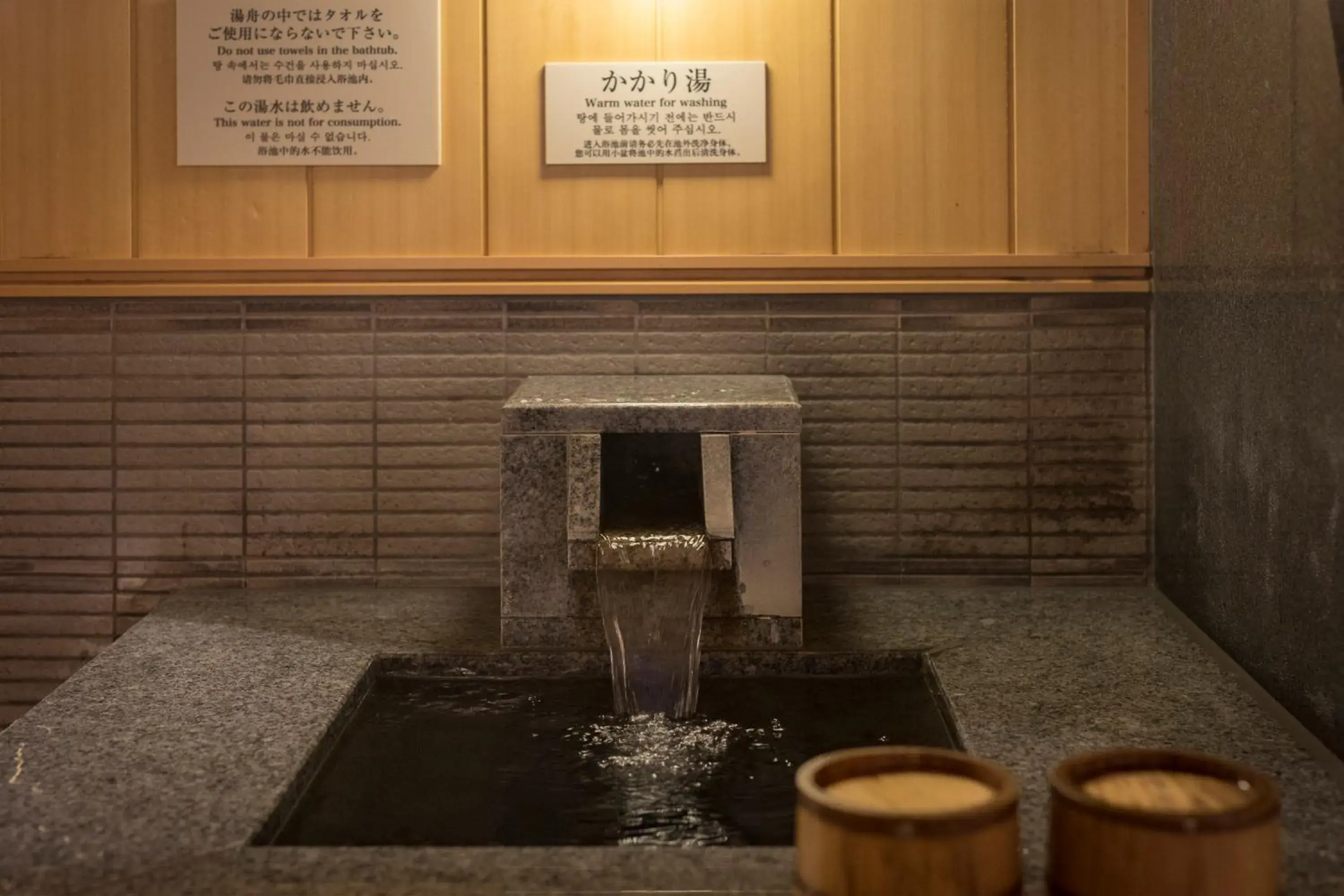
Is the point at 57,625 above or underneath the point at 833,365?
underneath

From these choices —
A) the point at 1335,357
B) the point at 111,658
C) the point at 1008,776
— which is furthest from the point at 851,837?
the point at 111,658

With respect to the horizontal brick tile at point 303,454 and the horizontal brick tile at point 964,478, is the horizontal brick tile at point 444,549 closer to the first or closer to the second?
the horizontal brick tile at point 303,454

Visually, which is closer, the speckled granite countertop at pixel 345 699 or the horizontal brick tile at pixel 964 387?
the speckled granite countertop at pixel 345 699

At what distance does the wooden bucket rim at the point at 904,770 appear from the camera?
1768mm

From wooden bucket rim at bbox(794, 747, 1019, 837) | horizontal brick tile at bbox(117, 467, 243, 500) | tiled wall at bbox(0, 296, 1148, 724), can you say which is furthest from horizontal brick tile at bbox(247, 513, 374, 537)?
wooden bucket rim at bbox(794, 747, 1019, 837)

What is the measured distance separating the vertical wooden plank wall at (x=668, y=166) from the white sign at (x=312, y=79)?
0.21 ft

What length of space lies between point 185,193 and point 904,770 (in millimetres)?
3435

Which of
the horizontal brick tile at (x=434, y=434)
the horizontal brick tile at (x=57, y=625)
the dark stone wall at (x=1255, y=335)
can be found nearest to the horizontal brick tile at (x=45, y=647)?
the horizontal brick tile at (x=57, y=625)

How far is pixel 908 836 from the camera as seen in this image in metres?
1.76

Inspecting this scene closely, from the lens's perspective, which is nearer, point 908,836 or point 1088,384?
point 908,836

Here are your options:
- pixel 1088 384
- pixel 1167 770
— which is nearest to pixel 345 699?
pixel 1167 770

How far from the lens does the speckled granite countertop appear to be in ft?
7.80

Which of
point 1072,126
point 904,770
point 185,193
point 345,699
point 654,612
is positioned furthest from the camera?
point 185,193

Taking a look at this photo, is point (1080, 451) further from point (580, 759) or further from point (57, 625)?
point (57, 625)
